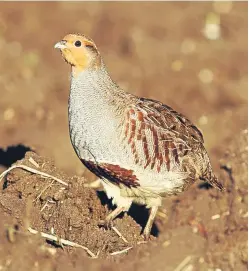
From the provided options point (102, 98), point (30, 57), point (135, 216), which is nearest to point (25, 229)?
point (102, 98)

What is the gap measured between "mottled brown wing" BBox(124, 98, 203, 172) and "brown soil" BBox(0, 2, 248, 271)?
448 millimetres

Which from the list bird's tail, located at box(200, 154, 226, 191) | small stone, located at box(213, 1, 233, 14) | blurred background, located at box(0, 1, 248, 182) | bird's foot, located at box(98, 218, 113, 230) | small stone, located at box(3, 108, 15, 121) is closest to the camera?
bird's foot, located at box(98, 218, 113, 230)

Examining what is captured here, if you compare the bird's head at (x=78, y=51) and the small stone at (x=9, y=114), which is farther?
the small stone at (x=9, y=114)

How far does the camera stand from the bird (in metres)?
4.92

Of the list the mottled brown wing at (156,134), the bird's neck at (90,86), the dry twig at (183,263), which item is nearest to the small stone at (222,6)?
the mottled brown wing at (156,134)

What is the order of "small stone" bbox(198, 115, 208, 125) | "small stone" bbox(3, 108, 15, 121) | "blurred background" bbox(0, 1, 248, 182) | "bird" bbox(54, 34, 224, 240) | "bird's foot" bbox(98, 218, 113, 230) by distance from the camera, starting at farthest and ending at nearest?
"small stone" bbox(3, 108, 15, 121) → "small stone" bbox(198, 115, 208, 125) → "blurred background" bbox(0, 1, 248, 182) → "bird's foot" bbox(98, 218, 113, 230) → "bird" bbox(54, 34, 224, 240)

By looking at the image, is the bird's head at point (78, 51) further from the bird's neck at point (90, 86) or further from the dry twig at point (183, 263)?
the dry twig at point (183, 263)

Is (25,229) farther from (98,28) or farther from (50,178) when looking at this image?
(98,28)

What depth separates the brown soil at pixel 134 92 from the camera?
499 centimetres

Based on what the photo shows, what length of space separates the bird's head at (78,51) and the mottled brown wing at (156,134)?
39cm

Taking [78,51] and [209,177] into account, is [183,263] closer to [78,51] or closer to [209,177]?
[209,177]

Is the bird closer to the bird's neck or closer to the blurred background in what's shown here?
the bird's neck

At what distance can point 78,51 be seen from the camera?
4941 millimetres

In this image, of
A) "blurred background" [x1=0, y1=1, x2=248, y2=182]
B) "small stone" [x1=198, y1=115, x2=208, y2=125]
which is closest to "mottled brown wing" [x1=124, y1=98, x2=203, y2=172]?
"blurred background" [x1=0, y1=1, x2=248, y2=182]
